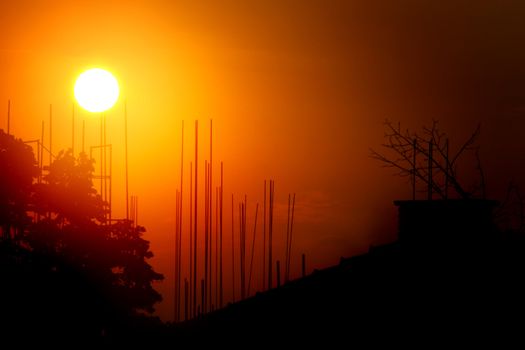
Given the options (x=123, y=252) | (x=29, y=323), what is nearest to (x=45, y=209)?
(x=123, y=252)

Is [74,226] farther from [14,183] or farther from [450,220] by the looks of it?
[450,220]

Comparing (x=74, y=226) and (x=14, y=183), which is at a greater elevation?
(x=14, y=183)

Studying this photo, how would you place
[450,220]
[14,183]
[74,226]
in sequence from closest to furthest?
[450,220], [14,183], [74,226]

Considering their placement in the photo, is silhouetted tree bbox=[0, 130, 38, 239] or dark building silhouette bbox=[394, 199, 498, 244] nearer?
dark building silhouette bbox=[394, 199, 498, 244]

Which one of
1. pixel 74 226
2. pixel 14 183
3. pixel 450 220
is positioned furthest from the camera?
pixel 74 226

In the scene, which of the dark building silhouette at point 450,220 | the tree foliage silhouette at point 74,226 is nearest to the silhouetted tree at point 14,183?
the tree foliage silhouette at point 74,226

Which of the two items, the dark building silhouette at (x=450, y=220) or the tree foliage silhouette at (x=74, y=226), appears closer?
the dark building silhouette at (x=450, y=220)

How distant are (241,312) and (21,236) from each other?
3.97 metres

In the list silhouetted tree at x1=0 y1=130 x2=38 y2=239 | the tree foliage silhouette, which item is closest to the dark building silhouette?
the tree foliage silhouette

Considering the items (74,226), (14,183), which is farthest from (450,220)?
(14,183)

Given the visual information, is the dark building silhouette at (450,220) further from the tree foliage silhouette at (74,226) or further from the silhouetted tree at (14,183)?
the silhouetted tree at (14,183)

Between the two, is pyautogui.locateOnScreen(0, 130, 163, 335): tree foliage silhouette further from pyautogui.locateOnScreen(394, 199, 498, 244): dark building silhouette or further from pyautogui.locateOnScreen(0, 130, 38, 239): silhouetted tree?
pyautogui.locateOnScreen(394, 199, 498, 244): dark building silhouette

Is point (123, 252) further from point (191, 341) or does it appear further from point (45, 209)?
point (191, 341)

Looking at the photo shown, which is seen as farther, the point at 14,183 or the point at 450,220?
the point at 14,183
